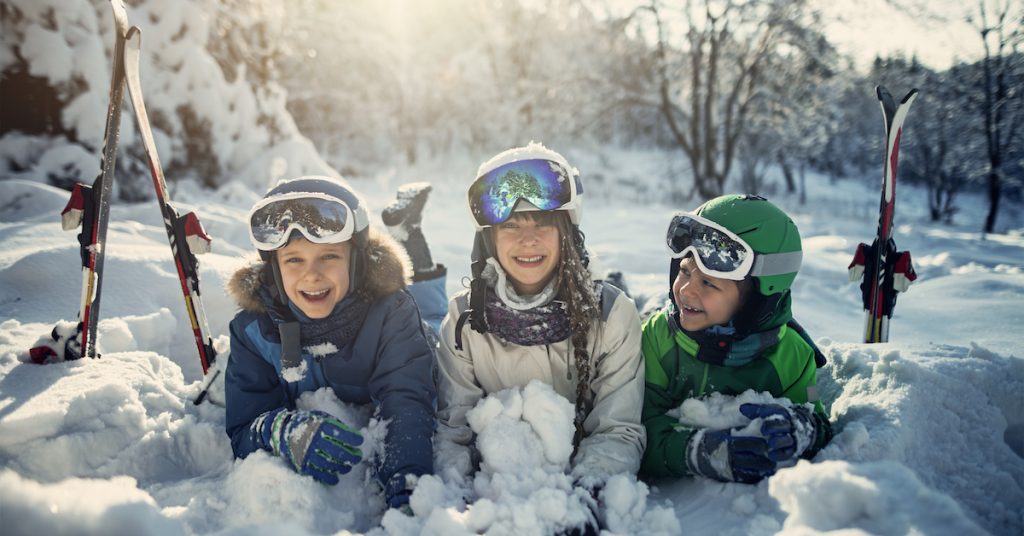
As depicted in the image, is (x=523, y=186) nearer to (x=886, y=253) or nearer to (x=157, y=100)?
(x=886, y=253)

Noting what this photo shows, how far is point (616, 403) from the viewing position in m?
2.33

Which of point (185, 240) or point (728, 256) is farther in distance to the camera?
point (185, 240)

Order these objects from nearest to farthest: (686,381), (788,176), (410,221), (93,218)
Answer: (686,381) → (93,218) → (410,221) → (788,176)

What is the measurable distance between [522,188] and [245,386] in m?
→ 1.57

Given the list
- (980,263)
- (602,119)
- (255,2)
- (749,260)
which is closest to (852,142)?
(602,119)

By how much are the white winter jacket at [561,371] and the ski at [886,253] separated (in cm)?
157

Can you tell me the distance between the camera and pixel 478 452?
7.68 feet

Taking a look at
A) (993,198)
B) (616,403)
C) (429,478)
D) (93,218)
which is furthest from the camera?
(993,198)

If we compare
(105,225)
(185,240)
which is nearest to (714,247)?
(185,240)

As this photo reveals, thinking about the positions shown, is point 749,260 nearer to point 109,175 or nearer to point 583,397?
point 583,397

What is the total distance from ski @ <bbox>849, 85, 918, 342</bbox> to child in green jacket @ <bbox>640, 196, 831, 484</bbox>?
2.65ft

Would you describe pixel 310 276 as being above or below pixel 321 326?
above

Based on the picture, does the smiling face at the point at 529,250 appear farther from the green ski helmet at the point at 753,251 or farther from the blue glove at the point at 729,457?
the blue glove at the point at 729,457

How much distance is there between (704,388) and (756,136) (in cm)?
1831
